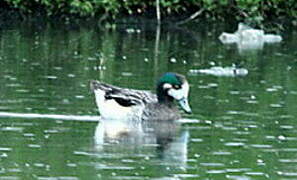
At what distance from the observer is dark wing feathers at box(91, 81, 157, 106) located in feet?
59.1

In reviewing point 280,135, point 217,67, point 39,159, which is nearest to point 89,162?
point 39,159

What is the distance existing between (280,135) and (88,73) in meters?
6.34

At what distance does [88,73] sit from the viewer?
22.2 metres

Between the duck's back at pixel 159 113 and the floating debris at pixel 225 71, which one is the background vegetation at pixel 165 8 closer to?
the floating debris at pixel 225 71

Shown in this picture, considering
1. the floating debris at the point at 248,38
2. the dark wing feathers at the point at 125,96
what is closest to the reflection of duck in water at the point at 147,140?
the dark wing feathers at the point at 125,96

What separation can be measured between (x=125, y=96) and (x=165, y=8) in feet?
50.6

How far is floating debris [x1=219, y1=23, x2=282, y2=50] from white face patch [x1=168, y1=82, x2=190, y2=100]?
10895mm

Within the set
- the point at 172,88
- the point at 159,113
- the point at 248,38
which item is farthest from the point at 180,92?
the point at 248,38

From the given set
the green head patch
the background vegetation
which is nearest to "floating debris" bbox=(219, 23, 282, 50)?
the background vegetation

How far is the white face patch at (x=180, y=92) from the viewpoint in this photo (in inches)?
716

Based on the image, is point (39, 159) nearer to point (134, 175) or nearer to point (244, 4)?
point (134, 175)

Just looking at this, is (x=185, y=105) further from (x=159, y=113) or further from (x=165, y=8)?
(x=165, y=8)

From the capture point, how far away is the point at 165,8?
33344mm

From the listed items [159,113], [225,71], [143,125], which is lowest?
[143,125]
